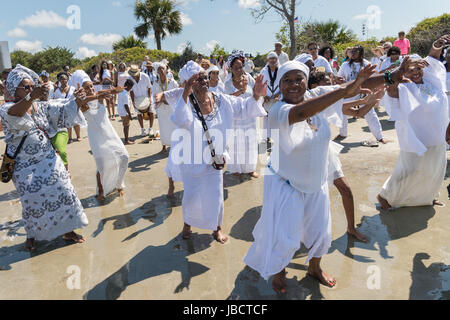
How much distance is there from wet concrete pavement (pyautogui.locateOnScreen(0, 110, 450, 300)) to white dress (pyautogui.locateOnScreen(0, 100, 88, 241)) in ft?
1.01

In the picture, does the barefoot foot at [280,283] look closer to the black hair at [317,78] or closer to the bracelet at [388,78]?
the bracelet at [388,78]

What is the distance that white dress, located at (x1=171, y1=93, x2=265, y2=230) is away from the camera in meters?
3.69

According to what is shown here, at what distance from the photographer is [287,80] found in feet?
8.32

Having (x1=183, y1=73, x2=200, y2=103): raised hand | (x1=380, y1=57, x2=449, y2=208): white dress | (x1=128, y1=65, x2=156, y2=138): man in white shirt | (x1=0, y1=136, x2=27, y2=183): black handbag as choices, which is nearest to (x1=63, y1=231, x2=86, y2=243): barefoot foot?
(x1=0, y1=136, x2=27, y2=183): black handbag

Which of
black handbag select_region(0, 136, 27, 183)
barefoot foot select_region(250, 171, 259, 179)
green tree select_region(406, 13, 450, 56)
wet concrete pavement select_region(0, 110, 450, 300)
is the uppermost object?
green tree select_region(406, 13, 450, 56)

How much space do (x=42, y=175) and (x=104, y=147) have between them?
1498 mm

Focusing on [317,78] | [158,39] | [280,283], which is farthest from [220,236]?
[158,39]

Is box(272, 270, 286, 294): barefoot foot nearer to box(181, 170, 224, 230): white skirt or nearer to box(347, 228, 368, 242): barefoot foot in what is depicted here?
box(181, 170, 224, 230): white skirt

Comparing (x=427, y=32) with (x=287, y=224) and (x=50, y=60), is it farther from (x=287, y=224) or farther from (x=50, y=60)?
(x=50, y=60)

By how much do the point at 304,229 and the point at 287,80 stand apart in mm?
1230

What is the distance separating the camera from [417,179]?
13.7 feet

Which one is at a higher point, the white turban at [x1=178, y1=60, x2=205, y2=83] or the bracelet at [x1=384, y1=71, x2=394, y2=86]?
the white turban at [x1=178, y1=60, x2=205, y2=83]

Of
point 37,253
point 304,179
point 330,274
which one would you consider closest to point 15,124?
point 37,253

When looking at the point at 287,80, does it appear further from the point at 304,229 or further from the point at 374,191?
the point at 374,191
